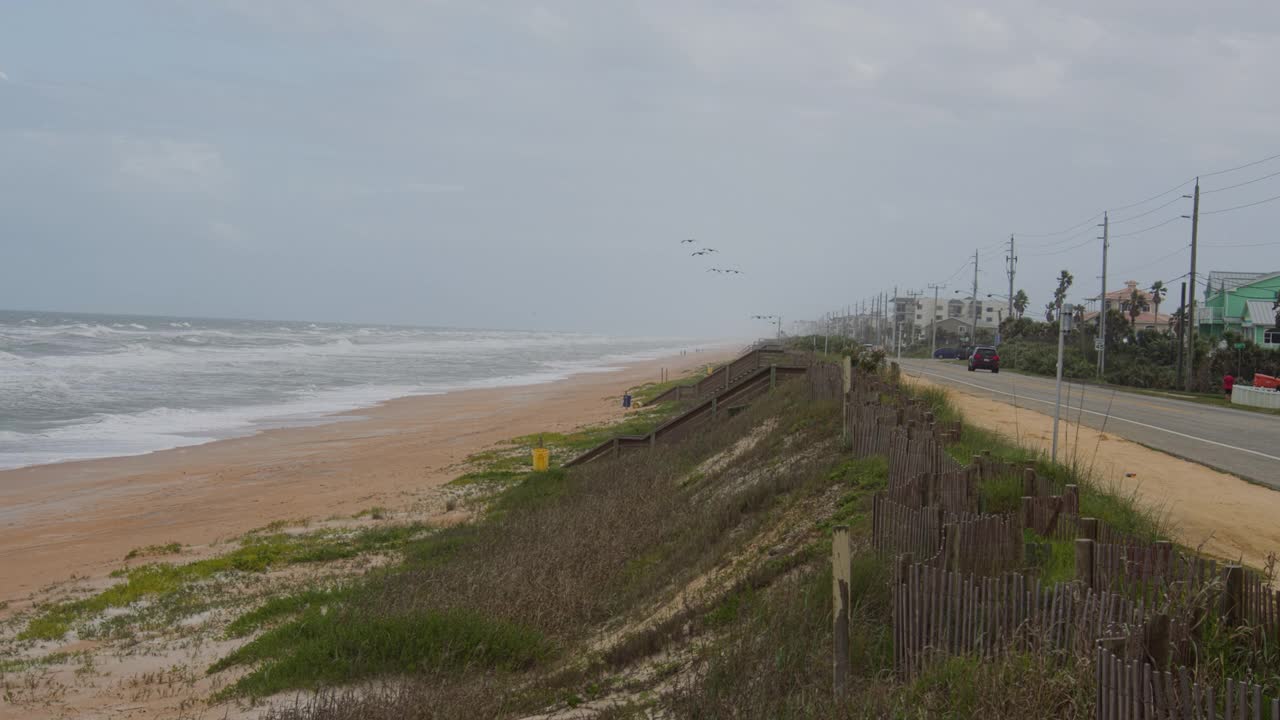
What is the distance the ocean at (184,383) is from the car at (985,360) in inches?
1073

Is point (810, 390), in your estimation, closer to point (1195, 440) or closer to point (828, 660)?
point (1195, 440)

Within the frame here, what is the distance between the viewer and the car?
48.0 metres

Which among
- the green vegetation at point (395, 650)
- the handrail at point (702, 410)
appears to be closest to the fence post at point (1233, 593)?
the green vegetation at point (395, 650)

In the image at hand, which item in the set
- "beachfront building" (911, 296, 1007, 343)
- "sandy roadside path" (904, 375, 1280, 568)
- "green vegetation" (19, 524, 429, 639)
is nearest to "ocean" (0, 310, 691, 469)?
"green vegetation" (19, 524, 429, 639)

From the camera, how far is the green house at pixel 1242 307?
6281 cm

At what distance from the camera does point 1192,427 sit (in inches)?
810

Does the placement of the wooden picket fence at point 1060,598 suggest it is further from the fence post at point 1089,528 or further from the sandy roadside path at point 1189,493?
the sandy roadside path at point 1189,493

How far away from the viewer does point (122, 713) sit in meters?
8.36

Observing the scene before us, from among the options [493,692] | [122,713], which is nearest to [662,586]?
[493,692]

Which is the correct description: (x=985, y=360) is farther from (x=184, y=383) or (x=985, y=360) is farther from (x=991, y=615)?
(x=991, y=615)

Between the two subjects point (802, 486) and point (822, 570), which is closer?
point (822, 570)

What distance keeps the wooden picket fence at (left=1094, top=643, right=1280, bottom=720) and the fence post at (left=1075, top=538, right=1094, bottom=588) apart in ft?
4.02

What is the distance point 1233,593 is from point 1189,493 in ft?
26.5

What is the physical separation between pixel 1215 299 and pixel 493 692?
79892 mm
